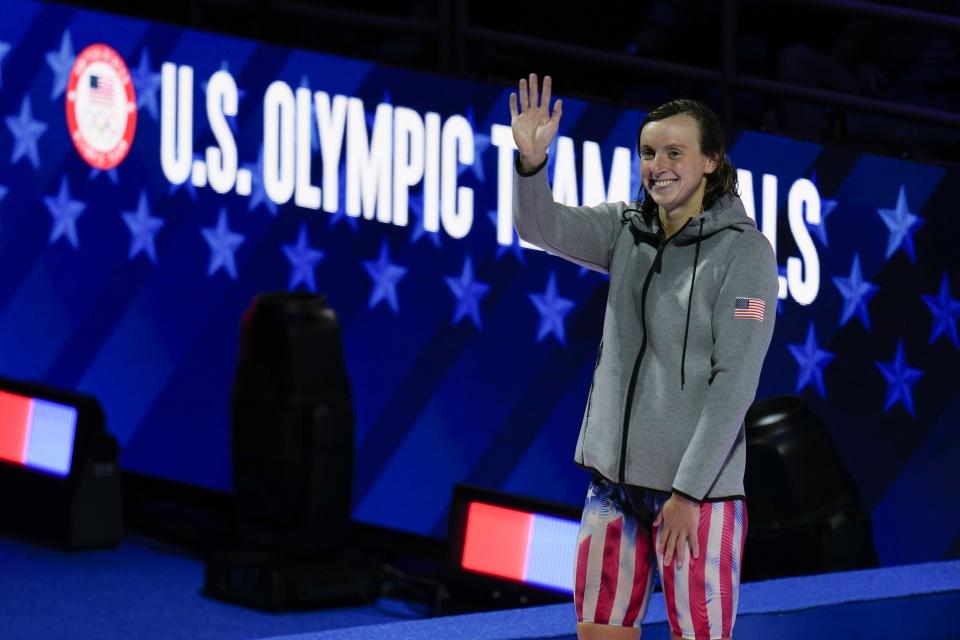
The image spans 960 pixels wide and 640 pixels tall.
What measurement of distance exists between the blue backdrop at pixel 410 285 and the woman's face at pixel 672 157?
9.49ft

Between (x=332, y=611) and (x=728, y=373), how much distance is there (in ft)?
11.8

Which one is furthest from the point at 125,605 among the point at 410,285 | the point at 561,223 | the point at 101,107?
the point at 561,223

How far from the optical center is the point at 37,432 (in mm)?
7762

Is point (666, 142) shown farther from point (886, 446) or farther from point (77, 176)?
point (77, 176)

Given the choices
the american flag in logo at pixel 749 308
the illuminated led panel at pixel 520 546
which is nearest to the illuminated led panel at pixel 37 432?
the illuminated led panel at pixel 520 546

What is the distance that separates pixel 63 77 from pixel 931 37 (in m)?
3.87

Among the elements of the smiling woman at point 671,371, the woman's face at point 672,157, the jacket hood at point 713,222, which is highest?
the woman's face at point 672,157

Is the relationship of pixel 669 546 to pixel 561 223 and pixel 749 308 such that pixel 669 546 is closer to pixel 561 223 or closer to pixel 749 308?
pixel 749 308

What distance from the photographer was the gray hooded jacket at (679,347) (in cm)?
355

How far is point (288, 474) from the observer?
689 centimetres

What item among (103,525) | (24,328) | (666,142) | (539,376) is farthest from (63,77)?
(666,142)

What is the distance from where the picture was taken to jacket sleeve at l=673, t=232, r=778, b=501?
3535 mm

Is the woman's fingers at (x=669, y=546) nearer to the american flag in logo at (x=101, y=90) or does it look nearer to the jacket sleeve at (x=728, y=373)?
the jacket sleeve at (x=728, y=373)

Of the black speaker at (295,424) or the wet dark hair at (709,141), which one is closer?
the wet dark hair at (709,141)
